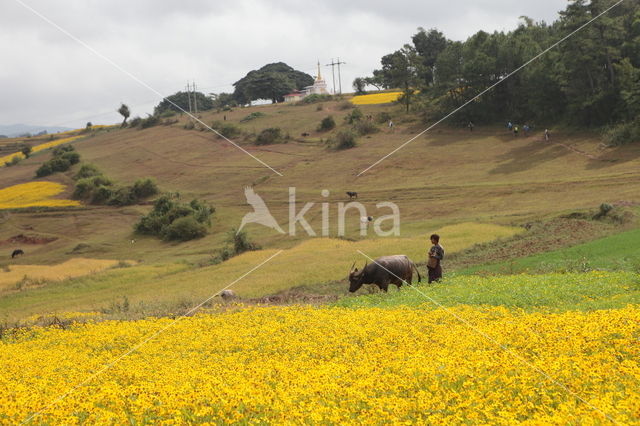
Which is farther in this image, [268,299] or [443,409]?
[268,299]

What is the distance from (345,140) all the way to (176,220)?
3321cm

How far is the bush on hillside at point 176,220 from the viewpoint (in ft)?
212

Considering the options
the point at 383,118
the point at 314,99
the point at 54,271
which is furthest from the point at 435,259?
the point at 314,99

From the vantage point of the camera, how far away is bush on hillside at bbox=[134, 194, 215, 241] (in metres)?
64.6

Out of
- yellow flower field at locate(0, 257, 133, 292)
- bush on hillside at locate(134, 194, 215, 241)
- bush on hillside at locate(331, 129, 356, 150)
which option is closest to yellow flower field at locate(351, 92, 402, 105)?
bush on hillside at locate(331, 129, 356, 150)

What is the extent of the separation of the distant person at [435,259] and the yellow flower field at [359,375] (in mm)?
7224

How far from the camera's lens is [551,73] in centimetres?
7694

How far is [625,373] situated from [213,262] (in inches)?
1517

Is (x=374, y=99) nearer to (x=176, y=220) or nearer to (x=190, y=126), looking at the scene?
(x=190, y=126)

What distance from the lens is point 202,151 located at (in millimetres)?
105000

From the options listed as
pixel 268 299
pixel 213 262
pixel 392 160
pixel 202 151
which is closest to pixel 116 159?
pixel 202 151

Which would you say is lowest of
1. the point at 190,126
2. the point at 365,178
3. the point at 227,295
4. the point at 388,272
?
the point at 227,295

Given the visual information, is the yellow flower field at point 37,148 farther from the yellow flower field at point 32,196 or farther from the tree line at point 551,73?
the tree line at point 551,73

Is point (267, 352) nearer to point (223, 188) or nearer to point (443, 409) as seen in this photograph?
point (443, 409)
